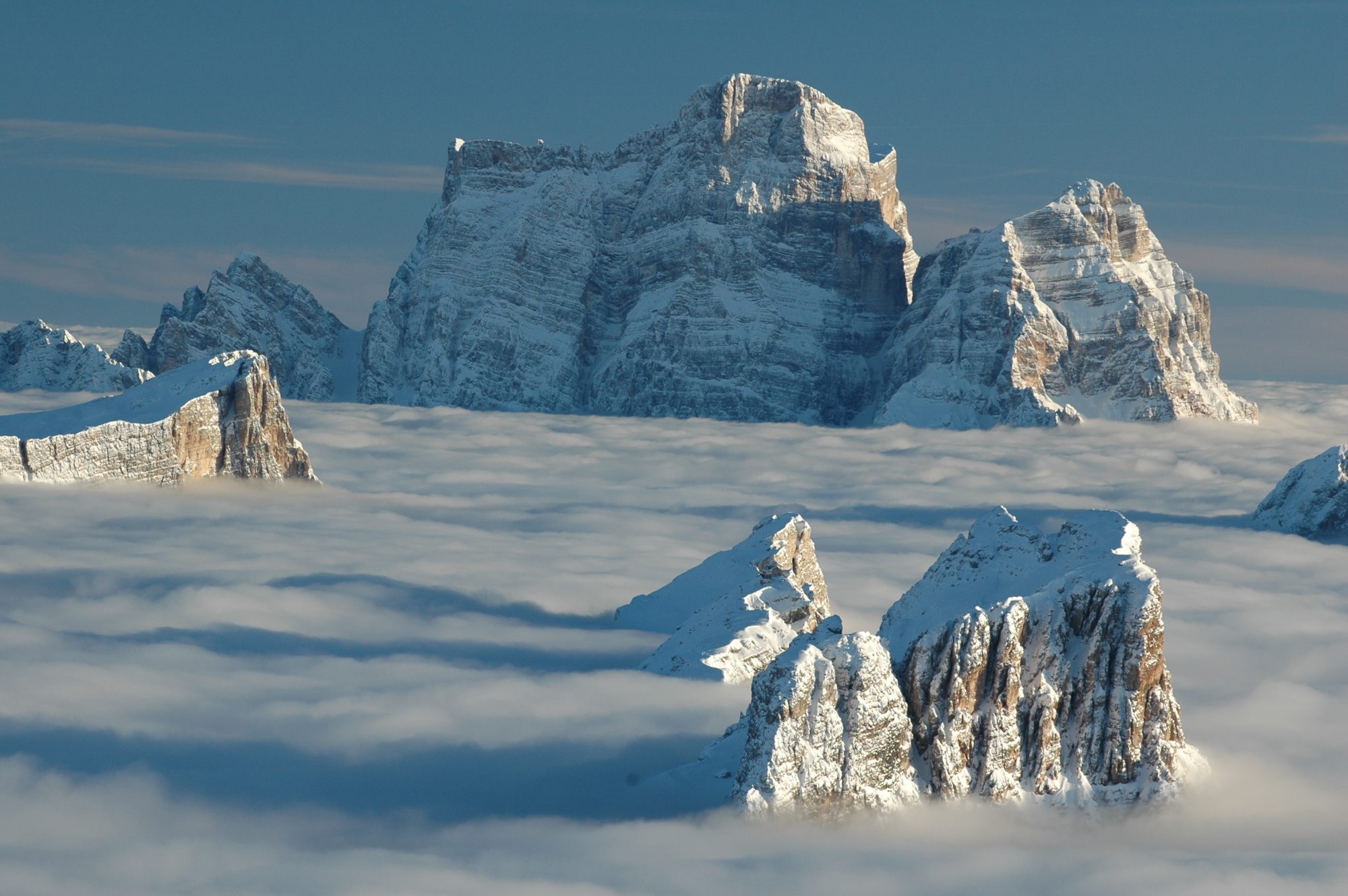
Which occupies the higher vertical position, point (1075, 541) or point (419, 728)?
point (1075, 541)

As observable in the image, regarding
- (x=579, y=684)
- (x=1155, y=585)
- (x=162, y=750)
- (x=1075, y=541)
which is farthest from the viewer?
(x=579, y=684)

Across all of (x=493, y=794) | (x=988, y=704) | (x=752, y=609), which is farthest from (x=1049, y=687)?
(x=493, y=794)

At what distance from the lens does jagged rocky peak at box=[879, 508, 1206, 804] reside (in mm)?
113688

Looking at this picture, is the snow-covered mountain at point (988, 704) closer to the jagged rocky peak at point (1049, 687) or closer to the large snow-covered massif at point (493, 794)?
the jagged rocky peak at point (1049, 687)

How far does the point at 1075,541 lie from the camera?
123 metres

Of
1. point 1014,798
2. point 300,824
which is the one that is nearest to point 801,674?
point 1014,798

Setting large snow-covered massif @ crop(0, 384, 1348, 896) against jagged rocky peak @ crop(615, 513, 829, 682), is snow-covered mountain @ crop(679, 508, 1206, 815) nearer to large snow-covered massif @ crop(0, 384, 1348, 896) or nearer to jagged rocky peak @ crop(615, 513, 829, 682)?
large snow-covered massif @ crop(0, 384, 1348, 896)

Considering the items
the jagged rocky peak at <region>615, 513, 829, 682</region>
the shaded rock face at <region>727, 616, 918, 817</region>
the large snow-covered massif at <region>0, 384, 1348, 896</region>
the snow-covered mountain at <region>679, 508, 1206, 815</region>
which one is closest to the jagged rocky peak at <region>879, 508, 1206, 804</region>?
the snow-covered mountain at <region>679, 508, 1206, 815</region>

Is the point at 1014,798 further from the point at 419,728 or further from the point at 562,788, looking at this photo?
the point at 419,728

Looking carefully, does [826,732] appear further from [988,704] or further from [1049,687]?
[1049,687]

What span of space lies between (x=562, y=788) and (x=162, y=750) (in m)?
42.0

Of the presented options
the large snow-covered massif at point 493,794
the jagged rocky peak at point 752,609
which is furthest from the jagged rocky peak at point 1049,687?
the jagged rocky peak at point 752,609

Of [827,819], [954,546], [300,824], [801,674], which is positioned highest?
[954,546]

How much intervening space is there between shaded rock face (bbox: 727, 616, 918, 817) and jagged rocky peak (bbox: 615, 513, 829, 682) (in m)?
36.1
